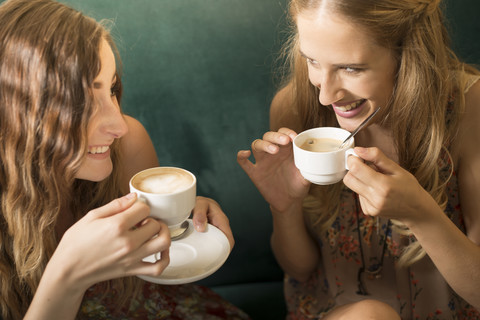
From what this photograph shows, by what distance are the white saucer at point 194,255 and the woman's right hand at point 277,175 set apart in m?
0.20

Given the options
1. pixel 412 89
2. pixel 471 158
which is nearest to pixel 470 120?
pixel 471 158

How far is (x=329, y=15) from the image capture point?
115 centimetres

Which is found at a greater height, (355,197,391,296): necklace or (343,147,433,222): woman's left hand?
(343,147,433,222): woman's left hand

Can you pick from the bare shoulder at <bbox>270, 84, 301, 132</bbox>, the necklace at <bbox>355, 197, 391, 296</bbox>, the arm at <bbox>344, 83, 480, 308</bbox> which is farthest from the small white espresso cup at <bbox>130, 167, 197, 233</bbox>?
the necklace at <bbox>355, 197, 391, 296</bbox>

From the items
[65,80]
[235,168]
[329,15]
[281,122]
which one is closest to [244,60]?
[281,122]

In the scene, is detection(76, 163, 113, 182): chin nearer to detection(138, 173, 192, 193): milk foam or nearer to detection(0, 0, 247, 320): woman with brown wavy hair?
detection(0, 0, 247, 320): woman with brown wavy hair

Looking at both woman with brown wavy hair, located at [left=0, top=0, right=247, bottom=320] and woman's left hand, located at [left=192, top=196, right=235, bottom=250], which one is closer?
woman with brown wavy hair, located at [left=0, top=0, right=247, bottom=320]

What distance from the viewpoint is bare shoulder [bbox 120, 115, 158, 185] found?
1.47 meters

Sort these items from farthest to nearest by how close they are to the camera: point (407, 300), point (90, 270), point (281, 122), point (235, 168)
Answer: point (235, 168) → point (281, 122) → point (407, 300) → point (90, 270)

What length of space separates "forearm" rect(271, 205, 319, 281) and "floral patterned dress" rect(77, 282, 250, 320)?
214 mm

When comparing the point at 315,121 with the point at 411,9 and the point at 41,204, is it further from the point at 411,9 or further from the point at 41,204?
the point at 41,204

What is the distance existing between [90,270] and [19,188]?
0.29 m

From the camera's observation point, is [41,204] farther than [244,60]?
No

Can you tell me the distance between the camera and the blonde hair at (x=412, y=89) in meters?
1.17
